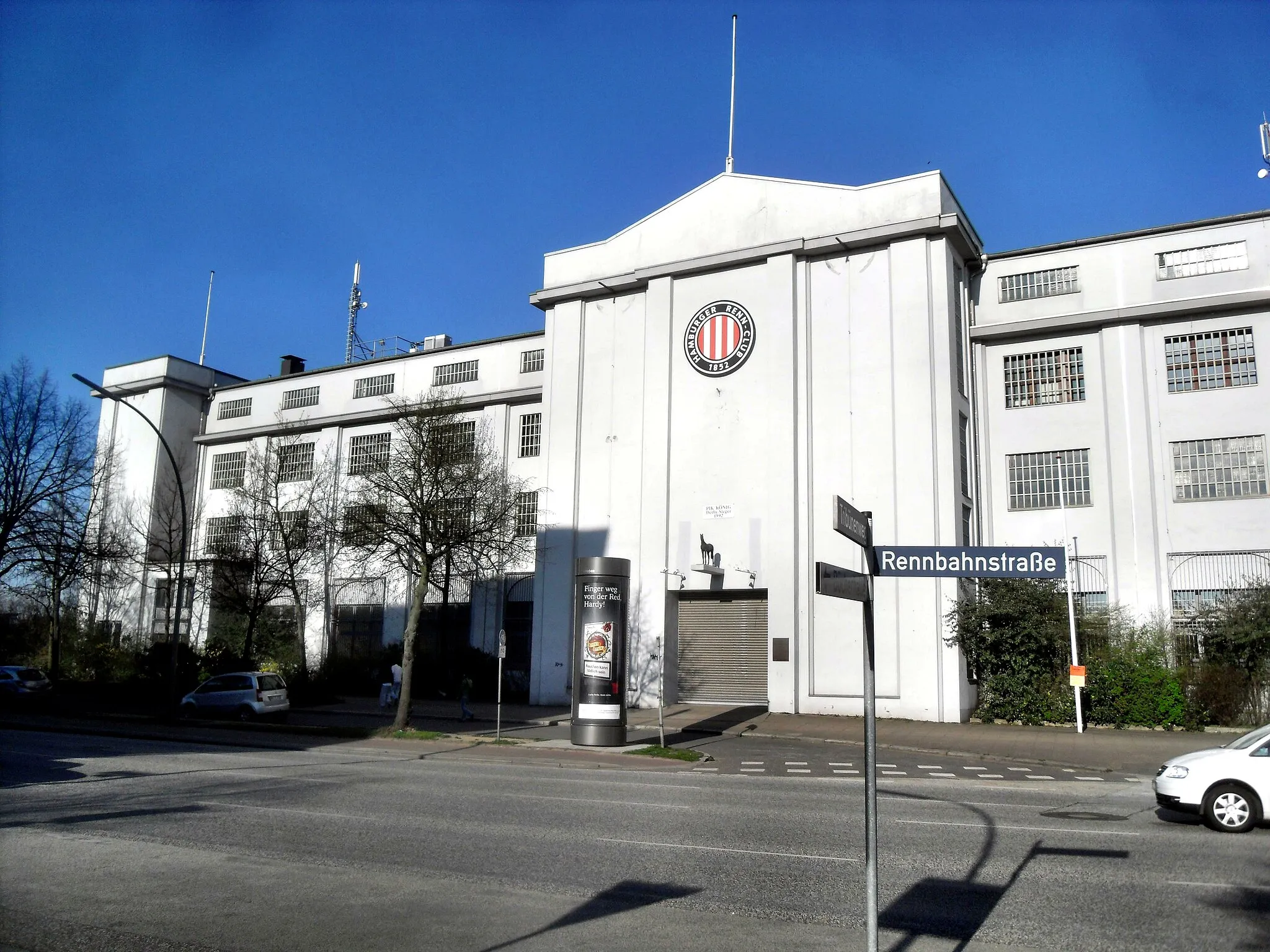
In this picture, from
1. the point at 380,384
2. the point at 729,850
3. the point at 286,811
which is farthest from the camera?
the point at 380,384

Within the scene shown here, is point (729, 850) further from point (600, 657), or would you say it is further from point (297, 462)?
point (297, 462)

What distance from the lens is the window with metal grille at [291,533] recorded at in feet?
132

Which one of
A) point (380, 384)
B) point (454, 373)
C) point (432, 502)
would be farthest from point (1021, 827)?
point (380, 384)

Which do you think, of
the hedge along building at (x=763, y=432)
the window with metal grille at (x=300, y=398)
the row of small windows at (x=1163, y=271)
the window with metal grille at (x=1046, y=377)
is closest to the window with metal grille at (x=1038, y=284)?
the row of small windows at (x=1163, y=271)

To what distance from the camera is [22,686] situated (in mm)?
34438

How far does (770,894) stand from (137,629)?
161 ft

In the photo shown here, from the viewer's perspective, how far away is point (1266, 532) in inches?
1092

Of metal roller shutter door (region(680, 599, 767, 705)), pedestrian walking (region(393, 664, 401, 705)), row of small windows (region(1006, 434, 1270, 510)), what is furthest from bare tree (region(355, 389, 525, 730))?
row of small windows (region(1006, 434, 1270, 510))

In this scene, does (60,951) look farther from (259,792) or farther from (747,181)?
(747,181)

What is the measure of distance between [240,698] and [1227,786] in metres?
25.6

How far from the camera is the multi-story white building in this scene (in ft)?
93.7

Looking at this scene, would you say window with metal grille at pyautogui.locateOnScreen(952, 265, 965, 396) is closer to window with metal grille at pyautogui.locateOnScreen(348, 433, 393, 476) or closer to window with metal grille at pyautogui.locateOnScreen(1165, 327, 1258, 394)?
window with metal grille at pyautogui.locateOnScreen(1165, 327, 1258, 394)

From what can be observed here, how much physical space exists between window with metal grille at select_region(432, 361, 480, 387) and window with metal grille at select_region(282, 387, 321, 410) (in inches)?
292

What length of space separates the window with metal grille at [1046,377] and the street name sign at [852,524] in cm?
2854
